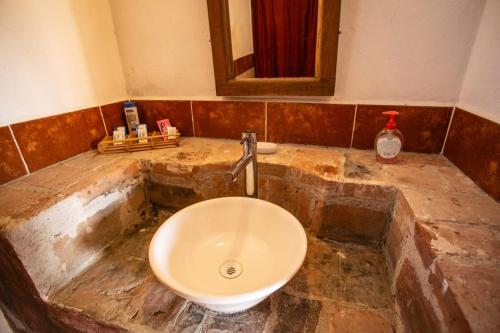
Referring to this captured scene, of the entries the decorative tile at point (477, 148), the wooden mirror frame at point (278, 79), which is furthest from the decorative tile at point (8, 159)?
the decorative tile at point (477, 148)

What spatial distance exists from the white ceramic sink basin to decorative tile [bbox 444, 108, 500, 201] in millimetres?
513

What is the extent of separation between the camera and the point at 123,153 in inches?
40.9

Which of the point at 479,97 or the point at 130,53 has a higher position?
the point at 130,53

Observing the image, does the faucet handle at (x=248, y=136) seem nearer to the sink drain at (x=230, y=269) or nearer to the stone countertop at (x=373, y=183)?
the stone countertop at (x=373, y=183)

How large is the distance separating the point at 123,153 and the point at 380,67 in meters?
1.06

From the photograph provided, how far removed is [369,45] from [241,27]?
483mm

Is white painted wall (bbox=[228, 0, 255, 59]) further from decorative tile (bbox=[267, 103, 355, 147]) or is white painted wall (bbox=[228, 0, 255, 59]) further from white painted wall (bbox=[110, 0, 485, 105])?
decorative tile (bbox=[267, 103, 355, 147])

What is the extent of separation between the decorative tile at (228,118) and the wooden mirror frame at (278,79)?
60 millimetres

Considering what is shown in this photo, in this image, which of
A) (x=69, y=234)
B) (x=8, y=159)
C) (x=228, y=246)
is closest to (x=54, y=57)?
(x=8, y=159)

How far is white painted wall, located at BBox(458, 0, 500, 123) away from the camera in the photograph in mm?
650

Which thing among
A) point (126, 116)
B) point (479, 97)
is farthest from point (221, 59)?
point (479, 97)

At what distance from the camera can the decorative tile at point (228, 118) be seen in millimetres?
1032

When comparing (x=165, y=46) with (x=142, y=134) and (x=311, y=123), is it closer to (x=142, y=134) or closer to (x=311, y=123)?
(x=142, y=134)

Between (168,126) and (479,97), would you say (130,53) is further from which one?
(479,97)
